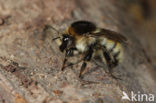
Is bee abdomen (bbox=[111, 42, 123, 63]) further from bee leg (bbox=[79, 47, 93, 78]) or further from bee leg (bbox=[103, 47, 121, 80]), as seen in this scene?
bee leg (bbox=[79, 47, 93, 78])

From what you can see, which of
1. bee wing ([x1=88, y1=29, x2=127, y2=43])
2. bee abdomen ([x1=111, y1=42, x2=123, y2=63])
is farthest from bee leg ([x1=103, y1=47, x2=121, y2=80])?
bee wing ([x1=88, y1=29, x2=127, y2=43])

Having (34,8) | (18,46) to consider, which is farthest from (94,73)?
(34,8)

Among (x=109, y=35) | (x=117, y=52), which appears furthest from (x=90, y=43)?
(x=117, y=52)

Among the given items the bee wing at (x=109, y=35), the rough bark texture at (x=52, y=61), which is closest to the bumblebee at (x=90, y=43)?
the bee wing at (x=109, y=35)

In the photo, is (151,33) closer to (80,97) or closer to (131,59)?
(131,59)

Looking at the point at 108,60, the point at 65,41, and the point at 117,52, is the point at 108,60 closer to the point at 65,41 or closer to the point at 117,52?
the point at 117,52

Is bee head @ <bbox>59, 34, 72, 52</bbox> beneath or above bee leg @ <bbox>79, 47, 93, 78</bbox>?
above
